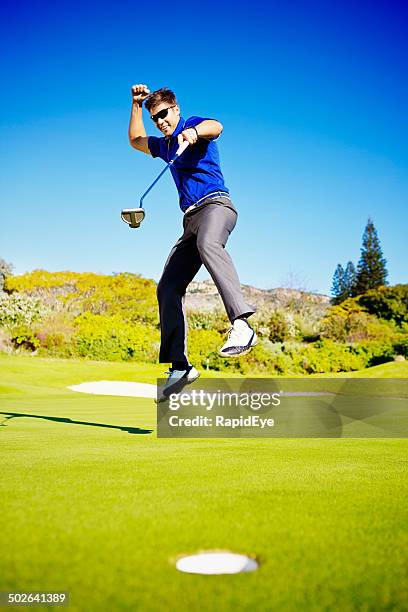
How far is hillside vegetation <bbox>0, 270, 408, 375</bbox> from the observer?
23.8 metres

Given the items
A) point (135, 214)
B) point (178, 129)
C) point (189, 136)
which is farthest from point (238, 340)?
point (178, 129)

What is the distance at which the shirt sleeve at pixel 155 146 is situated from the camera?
4.59 m

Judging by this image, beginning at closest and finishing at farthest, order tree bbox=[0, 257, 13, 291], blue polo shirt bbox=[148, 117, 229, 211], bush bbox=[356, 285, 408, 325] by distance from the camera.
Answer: blue polo shirt bbox=[148, 117, 229, 211] → bush bbox=[356, 285, 408, 325] → tree bbox=[0, 257, 13, 291]

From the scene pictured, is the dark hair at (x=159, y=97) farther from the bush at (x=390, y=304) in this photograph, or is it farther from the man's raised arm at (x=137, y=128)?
the bush at (x=390, y=304)

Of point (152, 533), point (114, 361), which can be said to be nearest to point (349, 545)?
point (152, 533)

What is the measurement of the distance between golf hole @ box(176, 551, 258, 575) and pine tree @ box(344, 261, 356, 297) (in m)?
55.4

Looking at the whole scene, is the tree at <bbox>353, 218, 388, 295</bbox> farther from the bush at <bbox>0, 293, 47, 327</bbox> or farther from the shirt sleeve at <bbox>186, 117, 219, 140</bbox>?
the shirt sleeve at <bbox>186, 117, 219, 140</bbox>

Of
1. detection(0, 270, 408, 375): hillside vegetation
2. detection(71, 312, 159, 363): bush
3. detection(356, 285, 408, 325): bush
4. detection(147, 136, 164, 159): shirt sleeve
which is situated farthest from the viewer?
detection(356, 285, 408, 325): bush

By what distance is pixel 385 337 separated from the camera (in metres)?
27.5

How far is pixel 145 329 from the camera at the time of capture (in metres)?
25.3

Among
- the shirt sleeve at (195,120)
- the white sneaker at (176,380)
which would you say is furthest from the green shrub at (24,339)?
the shirt sleeve at (195,120)

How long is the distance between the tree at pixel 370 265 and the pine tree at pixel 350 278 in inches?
30.7

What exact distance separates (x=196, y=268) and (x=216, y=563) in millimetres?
3327

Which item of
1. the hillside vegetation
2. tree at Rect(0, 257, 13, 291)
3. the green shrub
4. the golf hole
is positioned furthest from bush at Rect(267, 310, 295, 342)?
the golf hole
